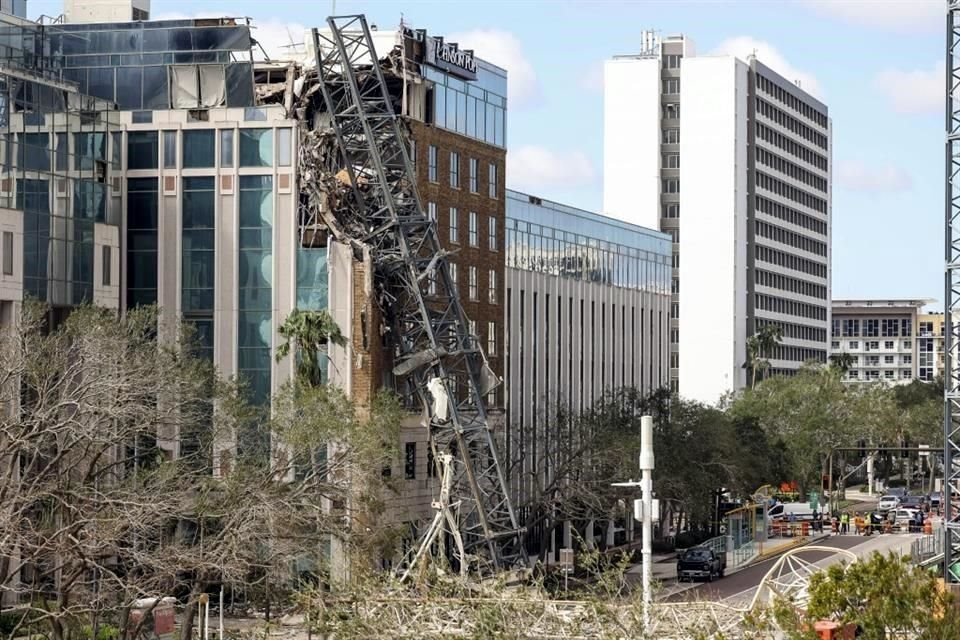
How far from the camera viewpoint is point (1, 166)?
8381cm

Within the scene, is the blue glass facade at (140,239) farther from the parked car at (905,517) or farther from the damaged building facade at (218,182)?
the parked car at (905,517)

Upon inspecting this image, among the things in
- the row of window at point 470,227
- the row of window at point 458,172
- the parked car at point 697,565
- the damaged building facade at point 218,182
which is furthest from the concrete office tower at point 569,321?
the damaged building facade at point 218,182

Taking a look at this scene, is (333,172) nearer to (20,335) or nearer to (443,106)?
(443,106)

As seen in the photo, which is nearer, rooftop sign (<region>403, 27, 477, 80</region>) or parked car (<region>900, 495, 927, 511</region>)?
rooftop sign (<region>403, 27, 477, 80</region>)

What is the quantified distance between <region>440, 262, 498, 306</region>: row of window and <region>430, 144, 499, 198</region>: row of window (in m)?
4.00

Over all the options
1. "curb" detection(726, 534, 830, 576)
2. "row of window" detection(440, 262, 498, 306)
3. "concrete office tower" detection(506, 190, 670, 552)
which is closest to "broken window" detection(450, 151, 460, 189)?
"row of window" detection(440, 262, 498, 306)

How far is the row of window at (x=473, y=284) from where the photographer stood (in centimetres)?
9819

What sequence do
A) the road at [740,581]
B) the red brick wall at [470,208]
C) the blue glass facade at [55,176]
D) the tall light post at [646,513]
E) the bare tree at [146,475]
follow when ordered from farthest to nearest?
the red brick wall at [470,208] < the road at [740,581] < the blue glass facade at [55,176] < the bare tree at [146,475] < the tall light post at [646,513]

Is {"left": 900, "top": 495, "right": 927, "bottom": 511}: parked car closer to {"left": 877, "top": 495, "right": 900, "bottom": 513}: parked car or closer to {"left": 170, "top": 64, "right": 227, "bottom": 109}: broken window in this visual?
{"left": 877, "top": 495, "right": 900, "bottom": 513}: parked car

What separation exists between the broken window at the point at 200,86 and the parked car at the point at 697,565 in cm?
3287

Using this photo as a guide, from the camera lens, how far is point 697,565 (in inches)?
4099

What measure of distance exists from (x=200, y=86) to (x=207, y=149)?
10.3 ft

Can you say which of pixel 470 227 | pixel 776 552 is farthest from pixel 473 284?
pixel 776 552

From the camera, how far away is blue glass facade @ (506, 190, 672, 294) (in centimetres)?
11719
